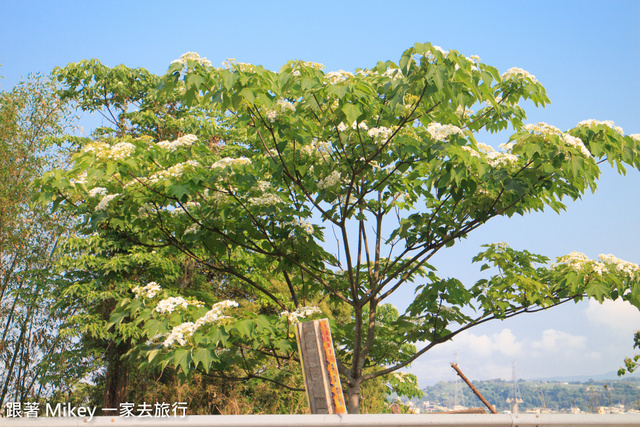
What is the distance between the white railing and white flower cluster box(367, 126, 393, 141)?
204 centimetres

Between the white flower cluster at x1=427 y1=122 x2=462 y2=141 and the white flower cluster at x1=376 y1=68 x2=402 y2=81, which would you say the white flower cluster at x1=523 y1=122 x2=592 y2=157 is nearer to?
the white flower cluster at x1=427 y1=122 x2=462 y2=141

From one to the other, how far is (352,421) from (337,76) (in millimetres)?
2121

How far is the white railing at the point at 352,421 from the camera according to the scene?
160cm

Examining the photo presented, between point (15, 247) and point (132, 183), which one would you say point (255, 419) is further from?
point (15, 247)

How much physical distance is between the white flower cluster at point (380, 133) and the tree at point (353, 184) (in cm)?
1

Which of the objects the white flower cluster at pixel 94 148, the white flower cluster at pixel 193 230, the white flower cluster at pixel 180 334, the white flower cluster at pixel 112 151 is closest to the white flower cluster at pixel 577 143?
the white flower cluster at pixel 180 334

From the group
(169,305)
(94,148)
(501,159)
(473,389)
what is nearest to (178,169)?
(94,148)

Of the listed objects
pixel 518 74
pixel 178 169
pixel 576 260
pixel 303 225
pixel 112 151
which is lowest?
pixel 576 260

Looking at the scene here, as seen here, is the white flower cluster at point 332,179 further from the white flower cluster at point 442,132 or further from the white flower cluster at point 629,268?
the white flower cluster at point 629,268

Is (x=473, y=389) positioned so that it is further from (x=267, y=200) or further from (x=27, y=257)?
(x=27, y=257)

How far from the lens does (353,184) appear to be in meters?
3.93

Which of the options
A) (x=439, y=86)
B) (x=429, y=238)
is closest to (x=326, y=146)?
(x=429, y=238)

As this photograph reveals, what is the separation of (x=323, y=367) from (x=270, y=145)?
2.28 meters

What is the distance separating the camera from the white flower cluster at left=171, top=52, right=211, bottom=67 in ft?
10.1
